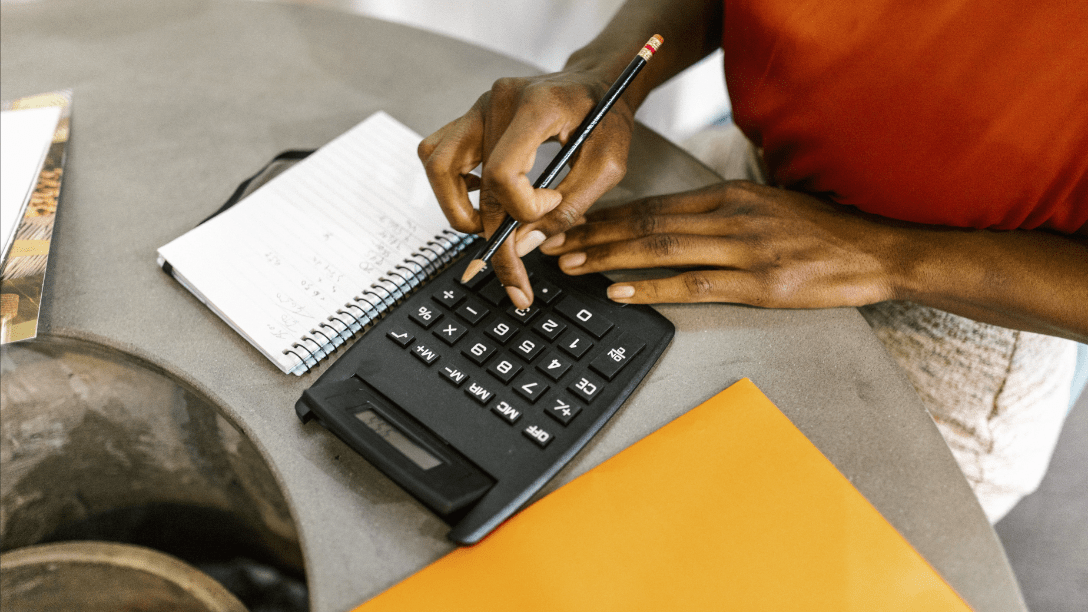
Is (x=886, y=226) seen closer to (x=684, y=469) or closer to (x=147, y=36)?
(x=684, y=469)

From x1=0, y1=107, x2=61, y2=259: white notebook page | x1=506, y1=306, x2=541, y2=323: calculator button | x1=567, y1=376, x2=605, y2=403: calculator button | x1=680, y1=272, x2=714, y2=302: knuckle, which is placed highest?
x1=680, y1=272, x2=714, y2=302: knuckle

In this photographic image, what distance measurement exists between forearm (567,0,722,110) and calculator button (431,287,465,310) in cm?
25

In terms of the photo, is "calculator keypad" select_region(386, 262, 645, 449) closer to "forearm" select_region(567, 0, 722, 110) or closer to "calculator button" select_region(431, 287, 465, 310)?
"calculator button" select_region(431, 287, 465, 310)

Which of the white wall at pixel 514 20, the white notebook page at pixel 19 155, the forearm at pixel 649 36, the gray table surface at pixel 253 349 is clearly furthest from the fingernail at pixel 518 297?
the white wall at pixel 514 20

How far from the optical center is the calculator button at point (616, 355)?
1.52ft

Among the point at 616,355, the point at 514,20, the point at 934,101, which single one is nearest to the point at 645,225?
the point at 616,355

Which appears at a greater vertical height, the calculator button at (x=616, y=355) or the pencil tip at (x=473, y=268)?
the pencil tip at (x=473, y=268)

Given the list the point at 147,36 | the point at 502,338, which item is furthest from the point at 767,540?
the point at 147,36

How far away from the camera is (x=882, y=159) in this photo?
0.53 metres

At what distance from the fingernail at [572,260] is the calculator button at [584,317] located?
1.2 inches

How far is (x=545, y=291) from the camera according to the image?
0.51 meters

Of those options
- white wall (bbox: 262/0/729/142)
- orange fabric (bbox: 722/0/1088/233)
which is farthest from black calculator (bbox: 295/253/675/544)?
white wall (bbox: 262/0/729/142)

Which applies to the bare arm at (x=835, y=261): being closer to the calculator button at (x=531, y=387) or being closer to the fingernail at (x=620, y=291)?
the fingernail at (x=620, y=291)

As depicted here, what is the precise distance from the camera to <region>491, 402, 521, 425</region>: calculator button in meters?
0.43
